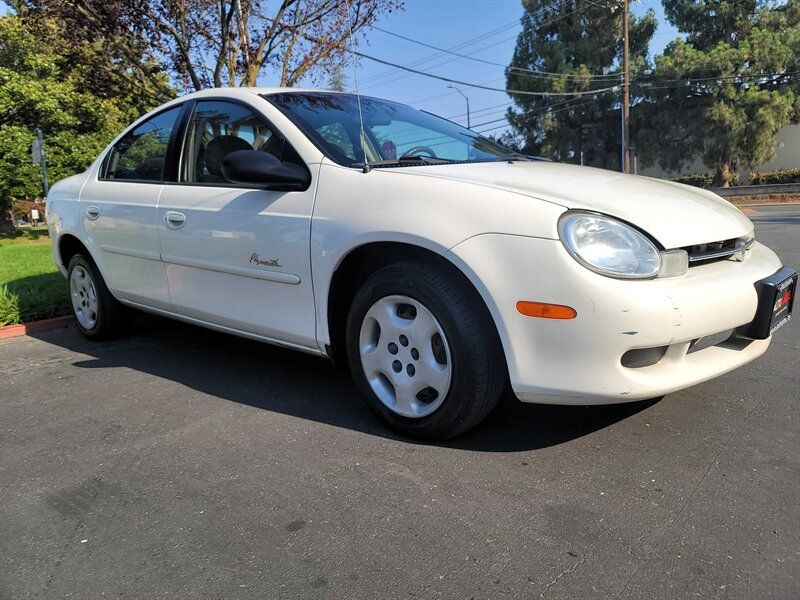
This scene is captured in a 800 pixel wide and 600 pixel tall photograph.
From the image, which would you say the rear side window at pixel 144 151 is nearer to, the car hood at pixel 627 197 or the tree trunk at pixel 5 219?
the car hood at pixel 627 197

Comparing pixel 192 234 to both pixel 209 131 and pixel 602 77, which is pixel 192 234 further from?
pixel 602 77

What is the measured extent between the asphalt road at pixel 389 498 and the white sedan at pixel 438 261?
12.1 inches

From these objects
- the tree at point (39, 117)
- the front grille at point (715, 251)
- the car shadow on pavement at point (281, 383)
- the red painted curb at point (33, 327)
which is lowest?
the car shadow on pavement at point (281, 383)

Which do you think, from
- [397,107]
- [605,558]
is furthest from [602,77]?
[605,558]

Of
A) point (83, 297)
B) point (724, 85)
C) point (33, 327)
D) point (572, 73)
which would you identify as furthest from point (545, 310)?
point (572, 73)

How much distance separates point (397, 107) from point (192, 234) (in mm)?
1450

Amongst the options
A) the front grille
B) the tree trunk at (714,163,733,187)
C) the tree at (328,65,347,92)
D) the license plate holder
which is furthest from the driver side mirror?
the tree trunk at (714,163,733,187)

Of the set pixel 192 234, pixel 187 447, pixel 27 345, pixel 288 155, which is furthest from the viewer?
pixel 27 345

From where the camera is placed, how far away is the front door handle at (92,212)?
4.22m

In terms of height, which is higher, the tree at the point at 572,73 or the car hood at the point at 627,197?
the tree at the point at 572,73

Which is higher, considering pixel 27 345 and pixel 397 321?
pixel 397 321

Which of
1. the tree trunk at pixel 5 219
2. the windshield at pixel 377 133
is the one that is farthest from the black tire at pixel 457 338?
the tree trunk at pixel 5 219

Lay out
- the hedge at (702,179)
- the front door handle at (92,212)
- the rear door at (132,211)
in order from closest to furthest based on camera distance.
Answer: the rear door at (132,211) → the front door handle at (92,212) → the hedge at (702,179)

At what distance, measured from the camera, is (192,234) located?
341 cm
